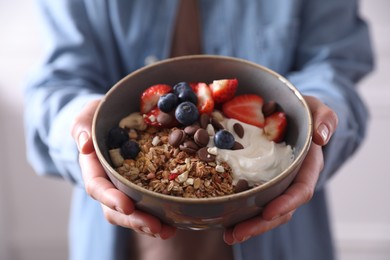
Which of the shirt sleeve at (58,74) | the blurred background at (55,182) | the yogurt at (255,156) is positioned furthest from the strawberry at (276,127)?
the blurred background at (55,182)

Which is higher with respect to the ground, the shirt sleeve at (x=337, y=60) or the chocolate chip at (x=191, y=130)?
the chocolate chip at (x=191, y=130)

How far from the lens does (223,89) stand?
69cm

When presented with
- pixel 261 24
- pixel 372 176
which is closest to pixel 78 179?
pixel 261 24

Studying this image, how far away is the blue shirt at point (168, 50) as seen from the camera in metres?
0.88

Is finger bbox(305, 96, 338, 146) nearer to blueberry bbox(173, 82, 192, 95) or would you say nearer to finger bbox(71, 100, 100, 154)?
blueberry bbox(173, 82, 192, 95)

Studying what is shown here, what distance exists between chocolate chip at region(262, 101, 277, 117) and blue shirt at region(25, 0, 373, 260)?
0.56 ft

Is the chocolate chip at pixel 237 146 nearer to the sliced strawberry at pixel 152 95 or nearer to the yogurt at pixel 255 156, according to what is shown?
the yogurt at pixel 255 156

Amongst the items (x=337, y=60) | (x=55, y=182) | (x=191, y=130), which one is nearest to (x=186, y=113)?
(x=191, y=130)

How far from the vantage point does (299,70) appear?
3.17 ft

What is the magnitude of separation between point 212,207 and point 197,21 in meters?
0.46

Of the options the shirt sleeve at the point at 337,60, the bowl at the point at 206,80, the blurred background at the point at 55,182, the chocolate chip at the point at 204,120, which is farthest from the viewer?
Result: the blurred background at the point at 55,182

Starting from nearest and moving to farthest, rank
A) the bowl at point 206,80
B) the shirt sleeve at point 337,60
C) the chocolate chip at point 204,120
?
the bowl at point 206,80 → the chocolate chip at point 204,120 → the shirt sleeve at point 337,60

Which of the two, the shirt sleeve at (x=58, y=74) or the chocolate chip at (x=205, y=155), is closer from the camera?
the chocolate chip at (x=205, y=155)

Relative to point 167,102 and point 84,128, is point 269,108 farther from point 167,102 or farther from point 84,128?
point 84,128
